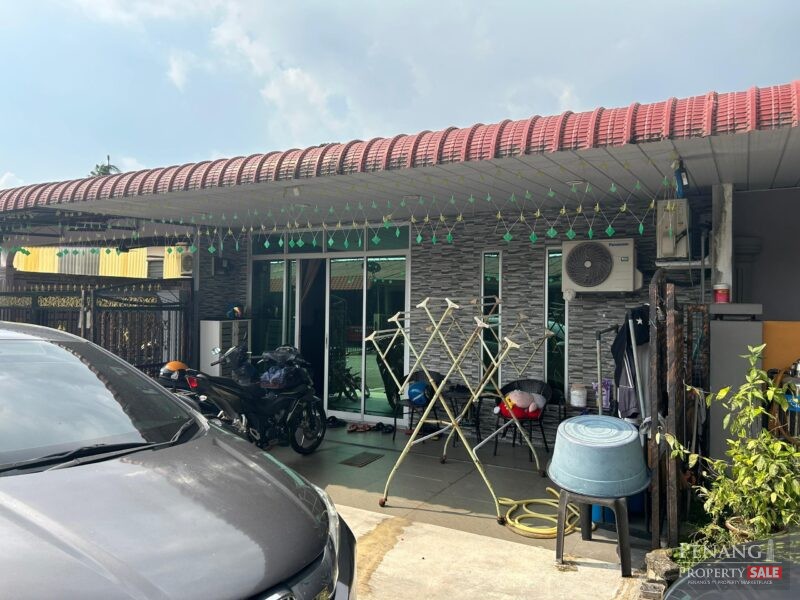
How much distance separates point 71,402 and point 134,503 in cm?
96

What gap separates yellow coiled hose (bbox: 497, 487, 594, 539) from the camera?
13.6ft

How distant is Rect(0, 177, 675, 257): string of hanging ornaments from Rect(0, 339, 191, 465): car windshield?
11.8 feet

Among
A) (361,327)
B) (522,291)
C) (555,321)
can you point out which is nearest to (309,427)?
(361,327)

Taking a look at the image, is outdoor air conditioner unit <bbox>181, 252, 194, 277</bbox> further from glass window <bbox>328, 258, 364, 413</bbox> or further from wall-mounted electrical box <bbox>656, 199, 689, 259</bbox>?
wall-mounted electrical box <bbox>656, 199, 689, 259</bbox>

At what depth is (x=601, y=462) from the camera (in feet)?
11.5

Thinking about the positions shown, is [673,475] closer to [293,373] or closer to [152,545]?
[152,545]

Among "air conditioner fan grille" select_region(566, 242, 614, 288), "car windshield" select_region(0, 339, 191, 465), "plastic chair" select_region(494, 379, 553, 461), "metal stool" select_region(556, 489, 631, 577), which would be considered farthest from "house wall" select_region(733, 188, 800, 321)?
"car windshield" select_region(0, 339, 191, 465)

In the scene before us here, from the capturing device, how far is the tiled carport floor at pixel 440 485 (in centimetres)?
404

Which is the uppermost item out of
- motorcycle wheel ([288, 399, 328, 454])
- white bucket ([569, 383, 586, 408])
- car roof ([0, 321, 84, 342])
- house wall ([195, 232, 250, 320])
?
→ house wall ([195, 232, 250, 320])

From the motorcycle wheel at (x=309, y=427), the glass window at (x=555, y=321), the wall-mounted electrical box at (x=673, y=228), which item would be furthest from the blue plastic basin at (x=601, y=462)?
the motorcycle wheel at (x=309, y=427)

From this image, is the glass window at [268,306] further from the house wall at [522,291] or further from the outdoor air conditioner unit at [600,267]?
the outdoor air conditioner unit at [600,267]

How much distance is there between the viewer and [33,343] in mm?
2895

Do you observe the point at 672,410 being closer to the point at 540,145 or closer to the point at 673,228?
the point at 540,145

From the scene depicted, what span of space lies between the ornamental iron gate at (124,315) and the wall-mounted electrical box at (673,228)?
19.4 feet
